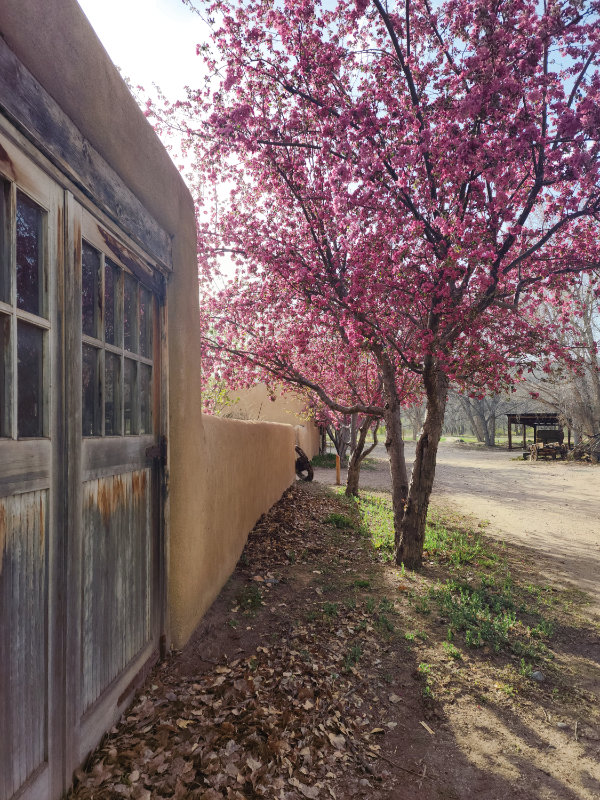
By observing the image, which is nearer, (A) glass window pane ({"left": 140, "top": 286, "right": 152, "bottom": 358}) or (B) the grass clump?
(A) glass window pane ({"left": 140, "top": 286, "right": 152, "bottom": 358})

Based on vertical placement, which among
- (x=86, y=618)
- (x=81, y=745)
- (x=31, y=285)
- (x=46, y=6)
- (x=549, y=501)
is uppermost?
(x=46, y=6)

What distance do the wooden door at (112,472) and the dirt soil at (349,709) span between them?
0.31 metres

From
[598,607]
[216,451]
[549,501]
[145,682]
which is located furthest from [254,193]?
[549,501]

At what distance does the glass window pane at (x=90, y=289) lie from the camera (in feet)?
7.50

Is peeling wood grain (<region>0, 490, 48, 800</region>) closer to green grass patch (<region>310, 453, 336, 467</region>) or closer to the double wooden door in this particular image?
the double wooden door

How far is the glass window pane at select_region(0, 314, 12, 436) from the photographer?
1.66 m

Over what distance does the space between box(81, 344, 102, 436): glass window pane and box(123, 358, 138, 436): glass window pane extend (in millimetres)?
347

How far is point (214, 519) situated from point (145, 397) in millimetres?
1753

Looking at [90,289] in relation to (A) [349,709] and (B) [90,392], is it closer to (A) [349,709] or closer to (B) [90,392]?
(B) [90,392]

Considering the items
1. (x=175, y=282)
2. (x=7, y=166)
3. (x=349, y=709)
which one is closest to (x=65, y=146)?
(x=7, y=166)

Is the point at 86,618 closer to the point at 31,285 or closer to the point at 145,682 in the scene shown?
the point at 145,682

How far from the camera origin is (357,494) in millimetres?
11734

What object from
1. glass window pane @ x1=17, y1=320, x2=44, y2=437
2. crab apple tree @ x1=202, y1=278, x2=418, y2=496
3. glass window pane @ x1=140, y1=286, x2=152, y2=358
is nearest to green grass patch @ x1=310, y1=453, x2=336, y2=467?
crab apple tree @ x1=202, y1=278, x2=418, y2=496

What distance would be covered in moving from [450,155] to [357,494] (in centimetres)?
856
